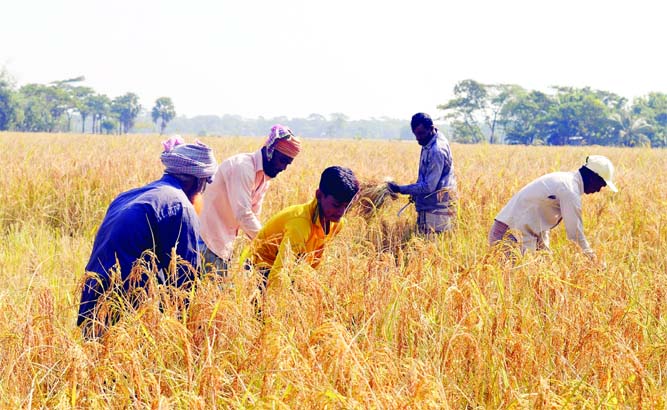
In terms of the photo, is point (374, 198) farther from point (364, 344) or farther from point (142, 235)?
point (142, 235)

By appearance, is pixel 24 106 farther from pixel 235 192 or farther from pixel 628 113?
pixel 235 192

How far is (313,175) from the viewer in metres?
7.49

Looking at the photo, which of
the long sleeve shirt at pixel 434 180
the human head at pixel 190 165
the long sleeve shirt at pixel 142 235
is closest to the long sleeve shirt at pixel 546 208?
the long sleeve shirt at pixel 434 180

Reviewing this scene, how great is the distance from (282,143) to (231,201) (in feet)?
1.54

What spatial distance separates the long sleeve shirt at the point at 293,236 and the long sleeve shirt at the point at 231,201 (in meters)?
0.50

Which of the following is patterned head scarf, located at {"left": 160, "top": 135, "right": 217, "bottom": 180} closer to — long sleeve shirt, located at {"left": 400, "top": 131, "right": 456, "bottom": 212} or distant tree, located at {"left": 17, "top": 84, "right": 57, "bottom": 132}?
long sleeve shirt, located at {"left": 400, "top": 131, "right": 456, "bottom": 212}

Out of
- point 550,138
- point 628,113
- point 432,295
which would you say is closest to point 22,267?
point 432,295

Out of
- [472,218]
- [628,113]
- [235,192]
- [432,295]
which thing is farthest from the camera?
[628,113]

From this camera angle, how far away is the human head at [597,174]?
13.2 feet

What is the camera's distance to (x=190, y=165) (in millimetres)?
2727

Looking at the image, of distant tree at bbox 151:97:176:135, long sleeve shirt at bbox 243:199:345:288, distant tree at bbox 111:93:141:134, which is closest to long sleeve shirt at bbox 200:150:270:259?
long sleeve shirt at bbox 243:199:345:288

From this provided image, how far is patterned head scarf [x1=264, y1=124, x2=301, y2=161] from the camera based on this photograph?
368 centimetres

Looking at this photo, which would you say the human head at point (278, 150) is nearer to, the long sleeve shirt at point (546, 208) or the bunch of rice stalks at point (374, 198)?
the long sleeve shirt at point (546, 208)

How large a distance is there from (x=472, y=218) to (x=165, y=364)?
145 inches
